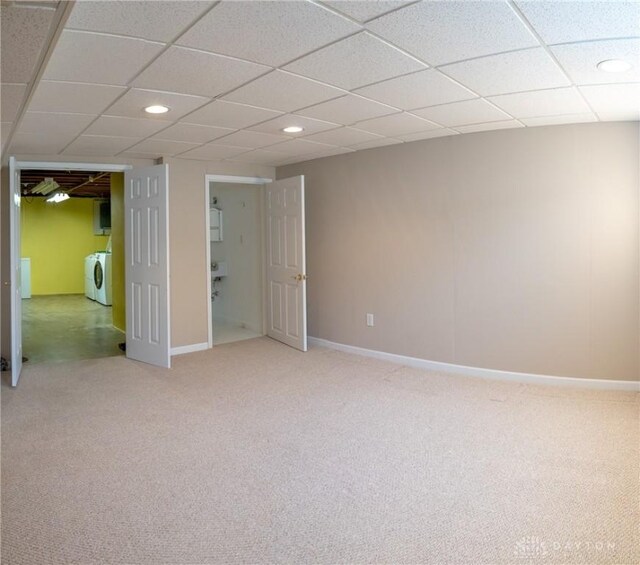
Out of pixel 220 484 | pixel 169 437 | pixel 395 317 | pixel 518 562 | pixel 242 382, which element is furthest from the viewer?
pixel 395 317

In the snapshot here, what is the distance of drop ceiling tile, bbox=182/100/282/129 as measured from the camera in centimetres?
311

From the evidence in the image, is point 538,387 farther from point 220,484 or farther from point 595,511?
point 220,484

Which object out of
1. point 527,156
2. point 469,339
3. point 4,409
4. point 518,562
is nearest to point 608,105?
point 527,156

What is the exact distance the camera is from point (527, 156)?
392 centimetres

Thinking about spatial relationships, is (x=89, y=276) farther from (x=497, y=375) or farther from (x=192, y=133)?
(x=497, y=375)

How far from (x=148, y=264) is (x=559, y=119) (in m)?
3.93

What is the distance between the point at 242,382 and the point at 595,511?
9.20 feet

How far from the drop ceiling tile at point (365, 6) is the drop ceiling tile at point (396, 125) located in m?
1.56

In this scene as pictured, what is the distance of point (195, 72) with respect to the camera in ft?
8.06

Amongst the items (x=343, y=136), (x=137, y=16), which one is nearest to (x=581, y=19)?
(x=137, y=16)

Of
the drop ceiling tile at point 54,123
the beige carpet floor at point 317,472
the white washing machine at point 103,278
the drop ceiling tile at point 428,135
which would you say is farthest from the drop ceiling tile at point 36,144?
the white washing machine at point 103,278

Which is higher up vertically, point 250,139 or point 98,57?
point 250,139

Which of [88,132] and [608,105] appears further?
[88,132]

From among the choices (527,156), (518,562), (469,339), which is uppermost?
(527,156)
